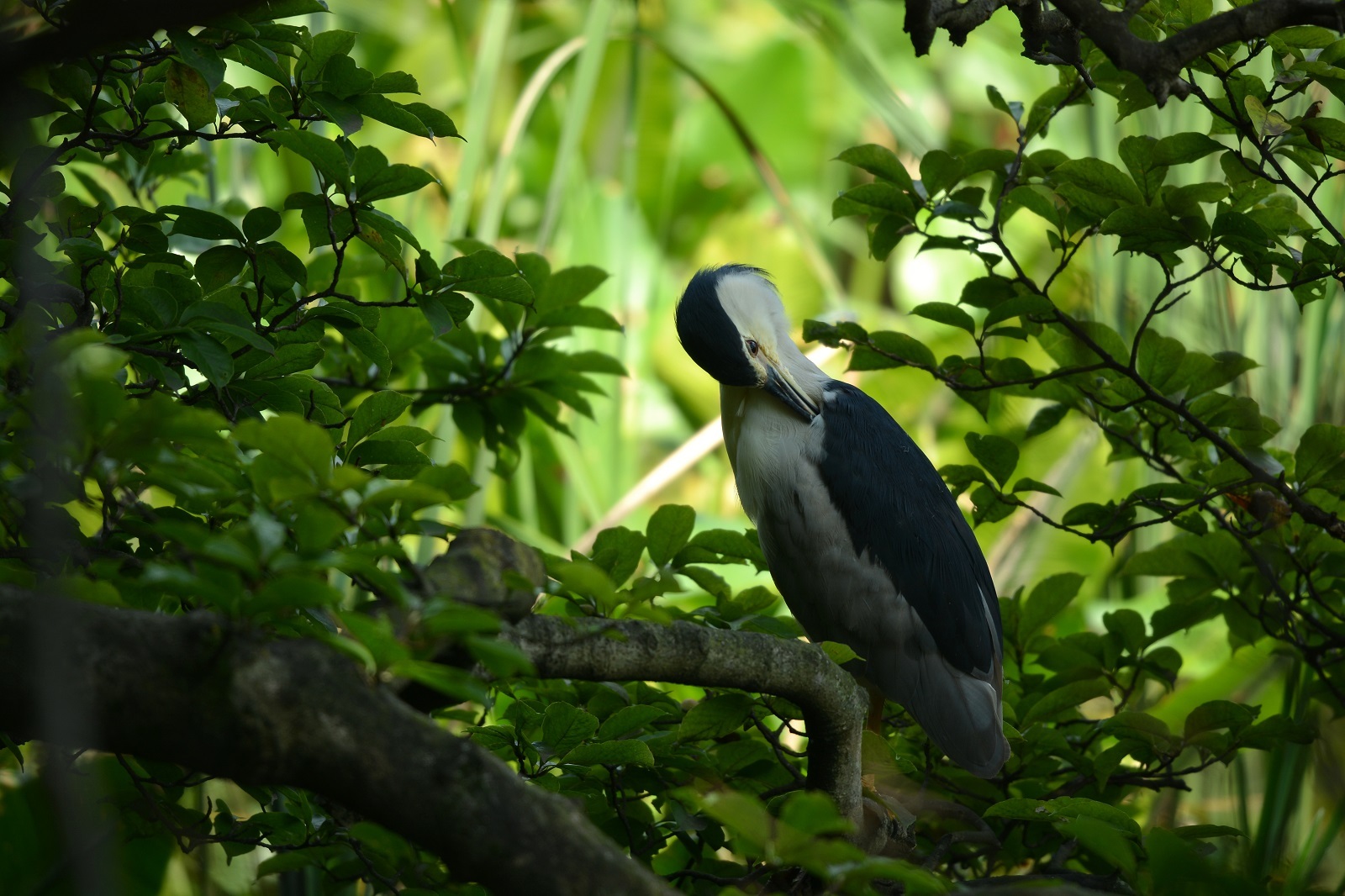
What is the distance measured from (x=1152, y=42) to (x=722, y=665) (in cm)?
93

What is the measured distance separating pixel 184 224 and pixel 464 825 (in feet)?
3.43

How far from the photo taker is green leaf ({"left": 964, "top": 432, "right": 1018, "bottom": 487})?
208 centimetres

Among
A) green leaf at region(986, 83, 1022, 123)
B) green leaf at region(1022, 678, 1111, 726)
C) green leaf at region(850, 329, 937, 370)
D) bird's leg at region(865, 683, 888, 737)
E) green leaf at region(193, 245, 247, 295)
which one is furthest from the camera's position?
bird's leg at region(865, 683, 888, 737)

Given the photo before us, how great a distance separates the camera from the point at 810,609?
8.16ft

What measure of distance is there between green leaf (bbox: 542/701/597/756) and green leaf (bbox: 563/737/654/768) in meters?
0.02

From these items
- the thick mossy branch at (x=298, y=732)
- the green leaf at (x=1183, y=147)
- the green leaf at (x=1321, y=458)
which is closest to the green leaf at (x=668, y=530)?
the thick mossy branch at (x=298, y=732)

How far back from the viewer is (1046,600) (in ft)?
7.07

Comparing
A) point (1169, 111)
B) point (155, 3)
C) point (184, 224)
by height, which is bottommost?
point (184, 224)

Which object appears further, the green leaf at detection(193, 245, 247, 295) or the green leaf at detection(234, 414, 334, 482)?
the green leaf at detection(193, 245, 247, 295)

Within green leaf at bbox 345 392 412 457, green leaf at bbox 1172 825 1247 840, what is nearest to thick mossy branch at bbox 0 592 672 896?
green leaf at bbox 345 392 412 457

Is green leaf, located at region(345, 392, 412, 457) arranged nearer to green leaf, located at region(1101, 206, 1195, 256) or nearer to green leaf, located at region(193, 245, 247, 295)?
green leaf, located at region(193, 245, 247, 295)

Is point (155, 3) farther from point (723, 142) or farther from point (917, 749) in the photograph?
point (723, 142)

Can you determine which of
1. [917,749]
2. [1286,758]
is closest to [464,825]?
[917,749]

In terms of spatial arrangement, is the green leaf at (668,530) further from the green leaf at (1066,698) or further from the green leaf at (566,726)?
the green leaf at (1066,698)
